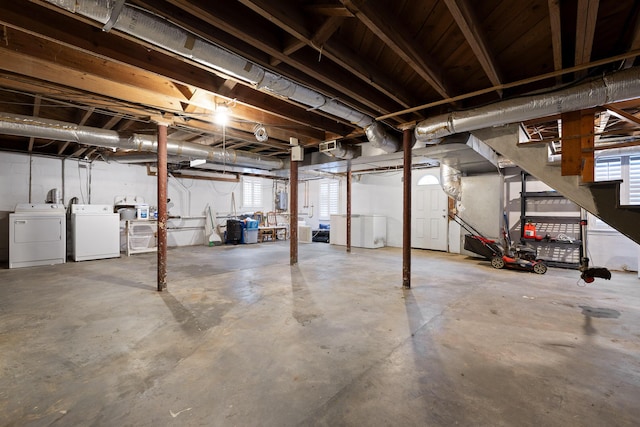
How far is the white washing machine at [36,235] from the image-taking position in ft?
15.9

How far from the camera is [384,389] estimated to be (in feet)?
5.33

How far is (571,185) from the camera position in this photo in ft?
8.53

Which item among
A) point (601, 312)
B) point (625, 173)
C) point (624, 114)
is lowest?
point (601, 312)

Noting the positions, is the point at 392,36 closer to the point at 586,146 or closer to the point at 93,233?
the point at 586,146

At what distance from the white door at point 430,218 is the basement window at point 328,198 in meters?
3.22

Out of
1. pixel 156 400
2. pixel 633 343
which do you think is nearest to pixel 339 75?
pixel 156 400

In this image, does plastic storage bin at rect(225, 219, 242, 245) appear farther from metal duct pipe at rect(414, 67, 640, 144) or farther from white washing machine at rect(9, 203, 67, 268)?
metal duct pipe at rect(414, 67, 640, 144)

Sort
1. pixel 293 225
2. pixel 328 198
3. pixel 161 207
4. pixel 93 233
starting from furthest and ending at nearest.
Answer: pixel 328 198, pixel 93 233, pixel 293 225, pixel 161 207

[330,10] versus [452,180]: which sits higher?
[330,10]

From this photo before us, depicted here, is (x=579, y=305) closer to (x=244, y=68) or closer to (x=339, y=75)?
(x=339, y=75)

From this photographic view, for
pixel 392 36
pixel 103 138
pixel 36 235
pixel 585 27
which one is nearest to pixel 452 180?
pixel 585 27

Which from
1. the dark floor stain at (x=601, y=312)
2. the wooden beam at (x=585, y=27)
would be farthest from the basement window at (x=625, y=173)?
the wooden beam at (x=585, y=27)

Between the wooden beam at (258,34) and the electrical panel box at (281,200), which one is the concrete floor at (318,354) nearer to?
the wooden beam at (258,34)

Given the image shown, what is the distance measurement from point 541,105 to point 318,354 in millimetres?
2915
